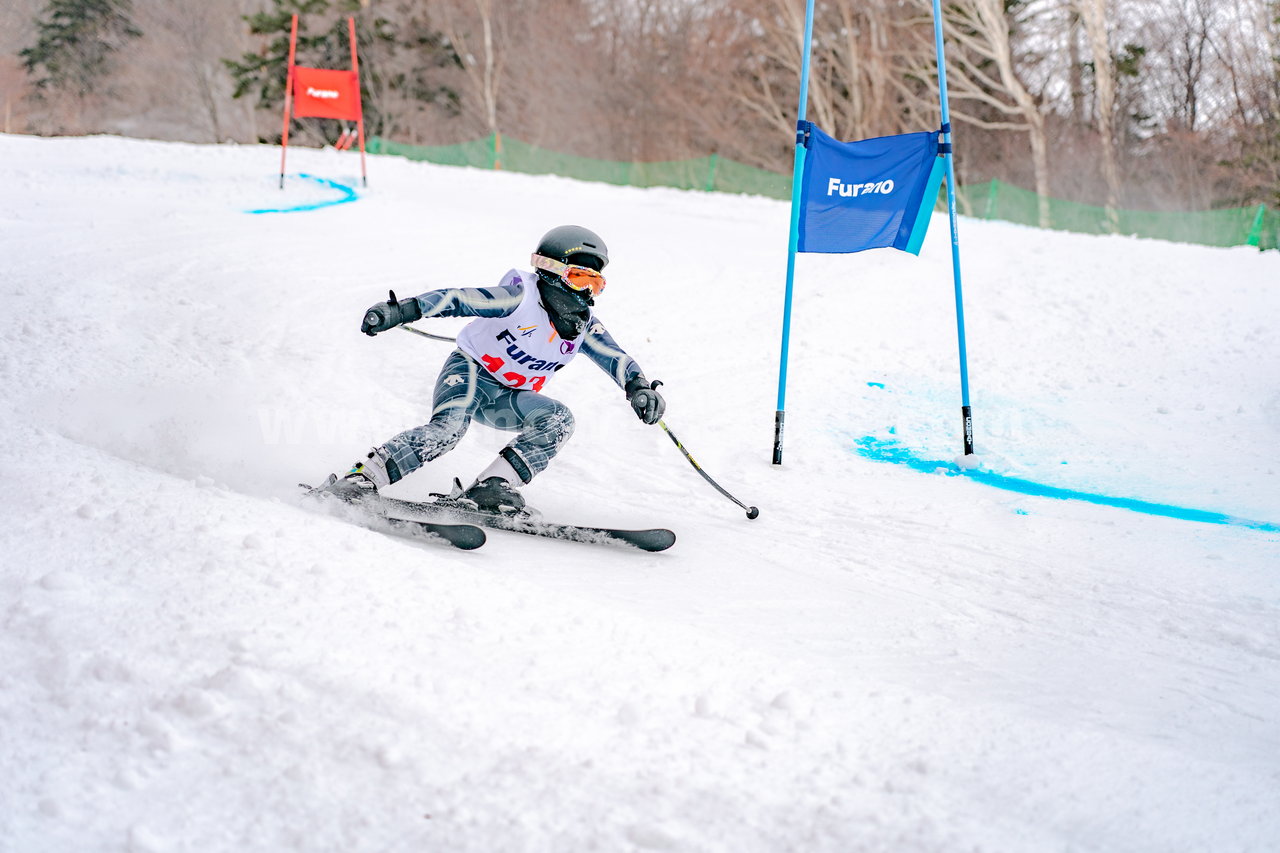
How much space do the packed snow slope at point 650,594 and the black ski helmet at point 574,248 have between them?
1180 millimetres

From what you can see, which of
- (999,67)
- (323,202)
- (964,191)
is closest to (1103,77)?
(999,67)

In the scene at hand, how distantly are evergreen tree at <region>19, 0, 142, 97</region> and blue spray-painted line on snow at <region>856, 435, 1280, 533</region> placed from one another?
36.5 meters

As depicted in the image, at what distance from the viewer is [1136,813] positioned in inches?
87.4

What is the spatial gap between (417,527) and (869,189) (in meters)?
3.24

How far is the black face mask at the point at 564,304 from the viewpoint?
4312mm

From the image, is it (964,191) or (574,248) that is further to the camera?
(964,191)

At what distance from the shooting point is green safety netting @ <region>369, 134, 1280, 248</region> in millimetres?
14914

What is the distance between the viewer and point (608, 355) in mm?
4590

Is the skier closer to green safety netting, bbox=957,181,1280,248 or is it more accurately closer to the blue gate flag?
the blue gate flag

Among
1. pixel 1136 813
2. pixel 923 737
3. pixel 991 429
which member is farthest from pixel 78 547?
pixel 991 429

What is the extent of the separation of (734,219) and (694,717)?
38.1 feet

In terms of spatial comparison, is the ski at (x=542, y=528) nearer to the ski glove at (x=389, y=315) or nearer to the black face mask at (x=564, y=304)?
the ski glove at (x=389, y=315)

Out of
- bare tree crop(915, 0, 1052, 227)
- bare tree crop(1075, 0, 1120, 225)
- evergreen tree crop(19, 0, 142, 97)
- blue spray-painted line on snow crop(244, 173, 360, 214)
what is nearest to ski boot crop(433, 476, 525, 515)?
blue spray-painted line on snow crop(244, 173, 360, 214)

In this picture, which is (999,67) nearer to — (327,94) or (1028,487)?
(327,94)
